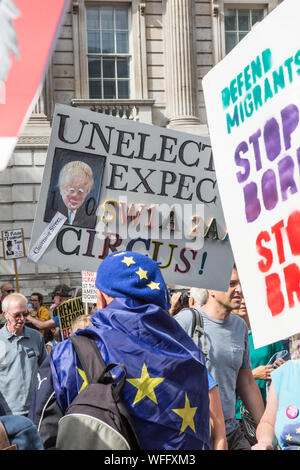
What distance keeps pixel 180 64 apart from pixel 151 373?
1820cm

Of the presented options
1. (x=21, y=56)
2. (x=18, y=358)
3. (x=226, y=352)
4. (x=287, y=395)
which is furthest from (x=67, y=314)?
(x=21, y=56)

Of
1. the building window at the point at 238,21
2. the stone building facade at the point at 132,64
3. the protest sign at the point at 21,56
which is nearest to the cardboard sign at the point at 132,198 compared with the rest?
the protest sign at the point at 21,56

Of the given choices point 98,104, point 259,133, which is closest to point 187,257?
point 259,133

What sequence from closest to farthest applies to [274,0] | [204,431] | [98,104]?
[204,431] → [98,104] → [274,0]

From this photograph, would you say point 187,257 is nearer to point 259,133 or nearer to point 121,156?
point 121,156

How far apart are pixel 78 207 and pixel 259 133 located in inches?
110

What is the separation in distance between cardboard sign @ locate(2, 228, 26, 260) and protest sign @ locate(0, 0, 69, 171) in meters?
12.4

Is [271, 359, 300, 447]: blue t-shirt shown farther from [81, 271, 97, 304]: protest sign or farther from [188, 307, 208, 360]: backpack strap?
[81, 271, 97, 304]: protest sign

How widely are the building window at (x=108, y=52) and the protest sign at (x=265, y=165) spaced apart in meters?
17.6

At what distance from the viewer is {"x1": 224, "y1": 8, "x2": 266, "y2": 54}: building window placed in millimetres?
21062

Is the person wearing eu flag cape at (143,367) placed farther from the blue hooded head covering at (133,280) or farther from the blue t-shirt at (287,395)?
the blue t-shirt at (287,395)

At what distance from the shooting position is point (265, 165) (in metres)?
2.92

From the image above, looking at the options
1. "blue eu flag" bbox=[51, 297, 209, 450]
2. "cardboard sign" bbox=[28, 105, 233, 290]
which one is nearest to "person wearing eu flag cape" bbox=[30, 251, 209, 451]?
"blue eu flag" bbox=[51, 297, 209, 450]
